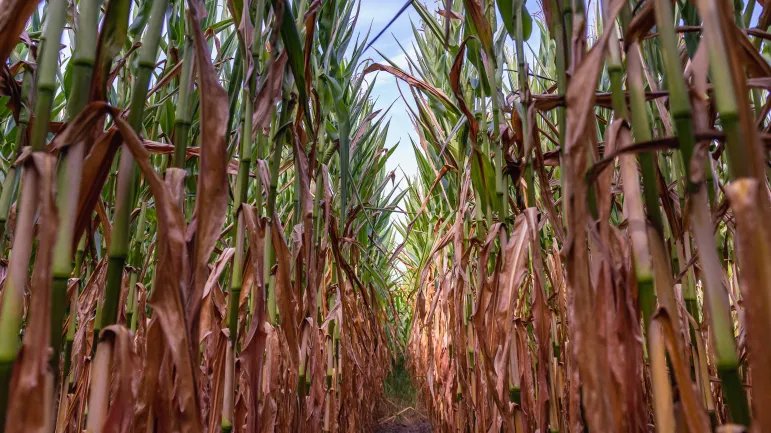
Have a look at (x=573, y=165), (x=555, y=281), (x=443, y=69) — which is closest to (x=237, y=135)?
(x=573, y=165)

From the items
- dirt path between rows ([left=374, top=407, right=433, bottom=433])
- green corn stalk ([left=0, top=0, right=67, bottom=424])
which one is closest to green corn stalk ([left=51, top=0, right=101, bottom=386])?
green corn stalk ([left=0, top=0, right=67, bottom=424])

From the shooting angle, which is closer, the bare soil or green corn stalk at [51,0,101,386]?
green corn stalk at [51,0,101,386]

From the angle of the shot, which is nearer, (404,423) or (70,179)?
(70,179)

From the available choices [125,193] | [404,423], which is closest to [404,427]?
[404,423]

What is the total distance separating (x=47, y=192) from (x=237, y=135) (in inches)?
26.8

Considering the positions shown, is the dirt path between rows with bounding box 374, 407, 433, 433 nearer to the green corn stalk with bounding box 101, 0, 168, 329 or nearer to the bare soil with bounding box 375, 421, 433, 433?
the bare soil with bounding box 375, 421, 433, 433

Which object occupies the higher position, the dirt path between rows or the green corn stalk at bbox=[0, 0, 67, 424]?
the green corn stalk at bbox=[0, 0, 67, 424]

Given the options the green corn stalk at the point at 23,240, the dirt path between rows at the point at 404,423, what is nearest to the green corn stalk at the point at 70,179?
the green corn stalk at the point at 23,240

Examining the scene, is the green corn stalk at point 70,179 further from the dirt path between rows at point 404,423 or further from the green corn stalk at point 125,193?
the dirt path between rows at point 404,423

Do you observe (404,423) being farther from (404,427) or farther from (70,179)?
(70,179)

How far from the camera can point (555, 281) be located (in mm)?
1511

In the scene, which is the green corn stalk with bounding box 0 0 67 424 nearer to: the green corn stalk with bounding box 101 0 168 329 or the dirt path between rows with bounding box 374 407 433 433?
the green corn stalk with bounding box 101 0 168 329

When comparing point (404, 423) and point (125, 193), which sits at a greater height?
point (125, 193)

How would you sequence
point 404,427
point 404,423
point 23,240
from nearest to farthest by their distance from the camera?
point 23,240 → point 404,427 → point 404,423
